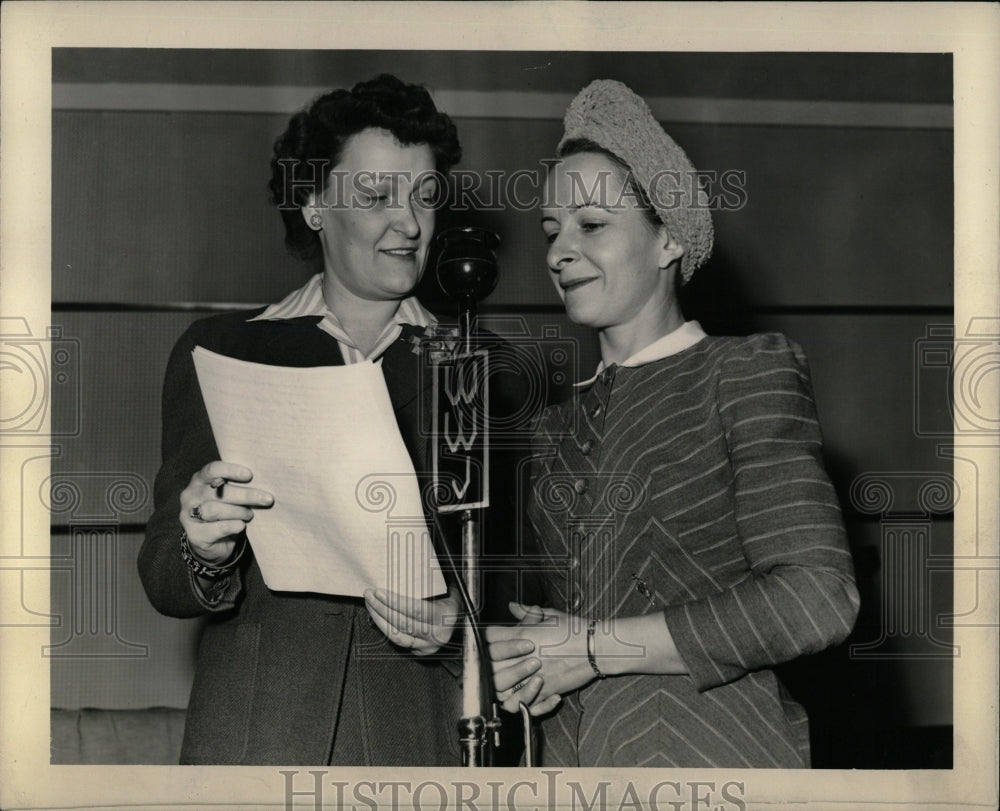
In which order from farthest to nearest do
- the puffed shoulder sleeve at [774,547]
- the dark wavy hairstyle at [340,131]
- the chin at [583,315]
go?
the dark wavy hairstyle at [340,131], the chin at [583,315], the puffed shoulder sleeve at [774,547]

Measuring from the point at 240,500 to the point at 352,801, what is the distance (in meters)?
0.42

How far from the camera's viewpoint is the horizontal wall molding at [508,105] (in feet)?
4.95

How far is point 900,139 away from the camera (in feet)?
5.53

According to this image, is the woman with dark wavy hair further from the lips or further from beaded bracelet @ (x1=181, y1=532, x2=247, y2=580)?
the lips

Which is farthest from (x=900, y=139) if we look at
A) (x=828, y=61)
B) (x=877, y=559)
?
(x=877, y=559)

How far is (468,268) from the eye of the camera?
120 cm

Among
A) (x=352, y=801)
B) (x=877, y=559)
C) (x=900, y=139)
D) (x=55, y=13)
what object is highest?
(x=55, y=13)

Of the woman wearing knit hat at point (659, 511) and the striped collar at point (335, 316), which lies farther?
the striped collar at point (335, 316)

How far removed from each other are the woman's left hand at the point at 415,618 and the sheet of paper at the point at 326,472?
0.01m

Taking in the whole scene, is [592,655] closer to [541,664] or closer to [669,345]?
[541,664]

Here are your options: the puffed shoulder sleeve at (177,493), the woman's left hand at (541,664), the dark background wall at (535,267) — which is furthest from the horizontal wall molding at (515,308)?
the woman's left hand at (541,664)

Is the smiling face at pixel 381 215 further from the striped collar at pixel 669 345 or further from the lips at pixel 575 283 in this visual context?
the striped collar at pixel 669 345

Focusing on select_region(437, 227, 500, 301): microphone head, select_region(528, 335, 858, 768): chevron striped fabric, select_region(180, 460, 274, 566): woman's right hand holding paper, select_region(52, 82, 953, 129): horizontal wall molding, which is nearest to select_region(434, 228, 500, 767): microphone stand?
select_region(437, 227, 500, 301): microphone head

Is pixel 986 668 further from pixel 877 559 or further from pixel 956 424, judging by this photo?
pixel 956 424
